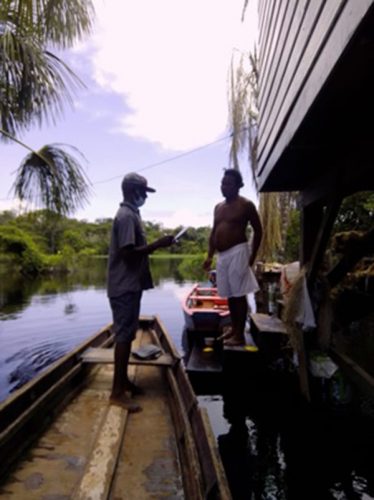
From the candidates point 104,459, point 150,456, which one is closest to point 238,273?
point 150,456

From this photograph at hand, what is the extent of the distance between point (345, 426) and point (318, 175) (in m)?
2.88

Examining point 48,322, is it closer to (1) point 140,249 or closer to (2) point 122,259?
(2) point 122,259

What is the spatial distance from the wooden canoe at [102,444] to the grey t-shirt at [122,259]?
93 centimetres

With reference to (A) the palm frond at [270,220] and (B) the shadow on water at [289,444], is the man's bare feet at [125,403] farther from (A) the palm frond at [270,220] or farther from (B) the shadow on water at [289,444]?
(A) the palm frond at [270,220]

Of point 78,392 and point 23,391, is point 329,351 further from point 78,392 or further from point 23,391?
point 23,391

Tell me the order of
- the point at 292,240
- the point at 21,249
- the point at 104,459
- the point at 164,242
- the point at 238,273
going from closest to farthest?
the point at 104,459
the point at 164,242
the point at 238,273
the point at 292,240
the point at 21,249

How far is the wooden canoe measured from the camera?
194 centimetres

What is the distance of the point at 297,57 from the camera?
2.37 m

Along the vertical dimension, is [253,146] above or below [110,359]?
above

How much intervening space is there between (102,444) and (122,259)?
1280 millimetres

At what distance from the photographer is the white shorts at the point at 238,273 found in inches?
167

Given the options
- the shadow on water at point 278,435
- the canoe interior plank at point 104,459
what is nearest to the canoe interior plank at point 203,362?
the shadow on water at point 278,435

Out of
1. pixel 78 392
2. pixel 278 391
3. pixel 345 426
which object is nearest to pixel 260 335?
pixel 278 391

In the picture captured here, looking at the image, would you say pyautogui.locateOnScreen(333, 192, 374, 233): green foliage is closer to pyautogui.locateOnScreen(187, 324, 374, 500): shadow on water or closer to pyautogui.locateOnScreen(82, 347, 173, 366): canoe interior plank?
pyautogui.locateOnScreen(187, 324, 374, 500): shadow on water
